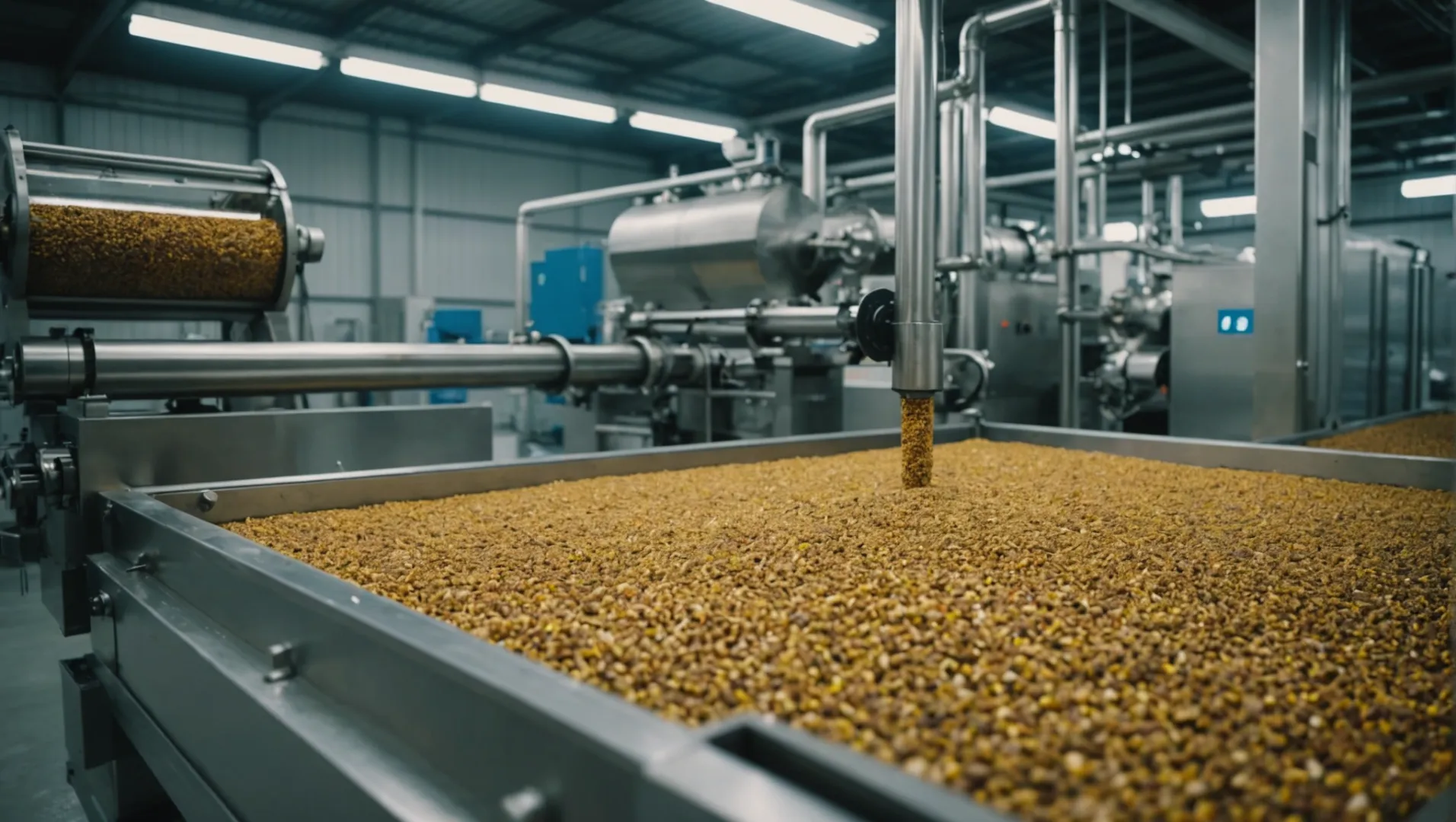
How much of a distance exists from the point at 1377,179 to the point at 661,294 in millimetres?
12137

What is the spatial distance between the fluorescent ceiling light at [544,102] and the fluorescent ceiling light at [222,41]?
3.90ft

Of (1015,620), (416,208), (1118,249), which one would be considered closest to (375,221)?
(416,208)

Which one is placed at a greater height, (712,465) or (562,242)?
(562,242)

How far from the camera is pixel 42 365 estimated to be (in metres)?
2.14

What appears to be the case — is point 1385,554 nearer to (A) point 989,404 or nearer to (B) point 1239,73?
(A) point 989,404

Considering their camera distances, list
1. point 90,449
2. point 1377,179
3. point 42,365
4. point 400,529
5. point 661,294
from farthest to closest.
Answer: point 1377,179, point 661,294, point 42,365, point 90,449, point 400,529

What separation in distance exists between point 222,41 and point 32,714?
486 centimetres

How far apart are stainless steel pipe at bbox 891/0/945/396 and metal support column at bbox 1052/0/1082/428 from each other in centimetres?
267

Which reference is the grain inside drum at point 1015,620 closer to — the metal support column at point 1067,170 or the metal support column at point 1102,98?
the metal support column at point 1067,170

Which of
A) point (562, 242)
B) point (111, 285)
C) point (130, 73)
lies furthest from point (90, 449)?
point (562, 242)

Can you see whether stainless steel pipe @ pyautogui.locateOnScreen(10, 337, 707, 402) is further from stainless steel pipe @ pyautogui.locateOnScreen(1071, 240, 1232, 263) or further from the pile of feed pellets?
the pile of feed pellets

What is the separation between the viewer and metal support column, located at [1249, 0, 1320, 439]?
3.29 meters

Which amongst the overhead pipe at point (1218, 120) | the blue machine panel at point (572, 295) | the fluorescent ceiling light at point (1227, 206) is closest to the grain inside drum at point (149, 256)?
the overhead pipe at point (1218, 120)

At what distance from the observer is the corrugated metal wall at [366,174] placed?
8.23m
